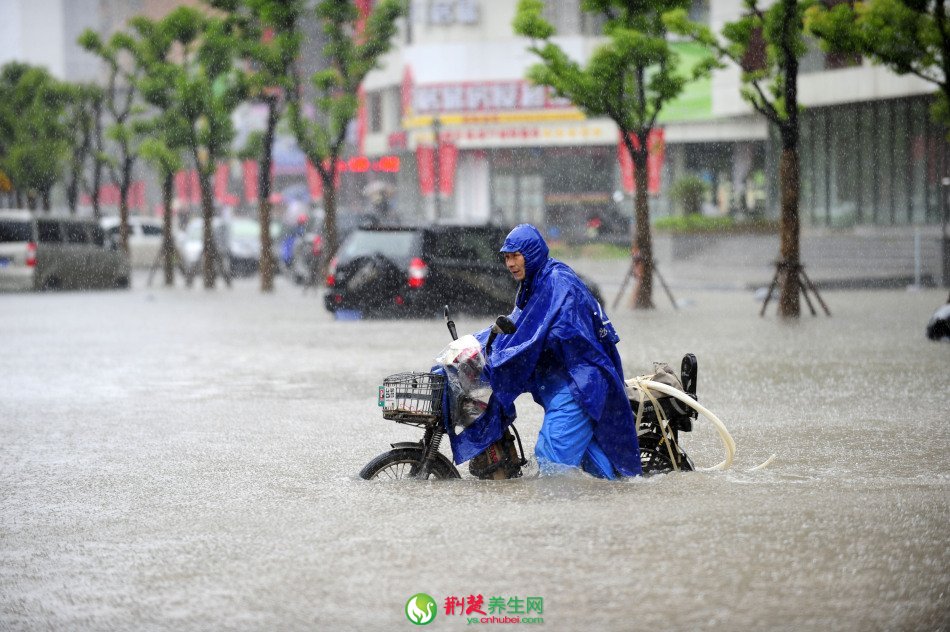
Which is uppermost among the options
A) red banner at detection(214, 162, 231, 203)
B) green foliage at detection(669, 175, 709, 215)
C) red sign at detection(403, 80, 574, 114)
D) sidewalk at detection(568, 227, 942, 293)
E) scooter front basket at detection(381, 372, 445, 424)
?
red sign at detection(403, 80, 574, 114)

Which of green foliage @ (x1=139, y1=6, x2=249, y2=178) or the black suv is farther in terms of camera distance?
green foliage @ (x1=139, y1=6, x2=249, y2=178)

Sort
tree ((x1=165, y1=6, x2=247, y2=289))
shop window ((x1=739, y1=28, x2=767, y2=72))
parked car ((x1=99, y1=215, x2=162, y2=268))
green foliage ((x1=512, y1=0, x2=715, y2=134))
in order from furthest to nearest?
parked car ((x1=99, y1=215, x2=162, y2=268)) → shop window ((x1=739, y1=28, x2=767, y2=72)) → tree ((x1=165, y1=6, x2=247, y2=289)) → green foliage ((x1=512, y1=0, x2=715, y2=134))

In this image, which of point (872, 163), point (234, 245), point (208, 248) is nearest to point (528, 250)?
point (208, 248)

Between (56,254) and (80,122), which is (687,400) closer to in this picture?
(56,254)

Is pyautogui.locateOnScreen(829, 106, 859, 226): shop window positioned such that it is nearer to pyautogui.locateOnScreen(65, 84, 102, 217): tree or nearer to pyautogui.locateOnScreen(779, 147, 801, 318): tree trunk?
pyautogui.locateOnScreen(65, 84, 102, 217): tree

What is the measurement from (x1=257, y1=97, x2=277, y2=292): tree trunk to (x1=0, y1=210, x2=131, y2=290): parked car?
3980 millimetres

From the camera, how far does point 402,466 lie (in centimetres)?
796

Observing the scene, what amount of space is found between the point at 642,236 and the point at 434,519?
1990cm

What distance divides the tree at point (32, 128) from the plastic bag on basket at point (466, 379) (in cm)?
4783

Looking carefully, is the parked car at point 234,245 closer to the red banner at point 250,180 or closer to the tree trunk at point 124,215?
the tree trunk at point 124,215

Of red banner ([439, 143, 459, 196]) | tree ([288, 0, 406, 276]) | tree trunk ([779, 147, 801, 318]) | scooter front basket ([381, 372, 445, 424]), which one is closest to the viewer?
scooter front basket ([381, 372, 445, 424])

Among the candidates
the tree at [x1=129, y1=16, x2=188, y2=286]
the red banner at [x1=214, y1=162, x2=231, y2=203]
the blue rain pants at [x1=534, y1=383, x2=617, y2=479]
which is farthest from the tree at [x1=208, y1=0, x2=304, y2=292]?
the red banner at [x1=214, y1=162, x2=231, y2=203]

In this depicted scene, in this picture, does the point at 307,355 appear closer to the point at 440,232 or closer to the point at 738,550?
the point at 440,232

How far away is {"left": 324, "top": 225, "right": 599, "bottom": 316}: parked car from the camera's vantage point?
23.2 meters
